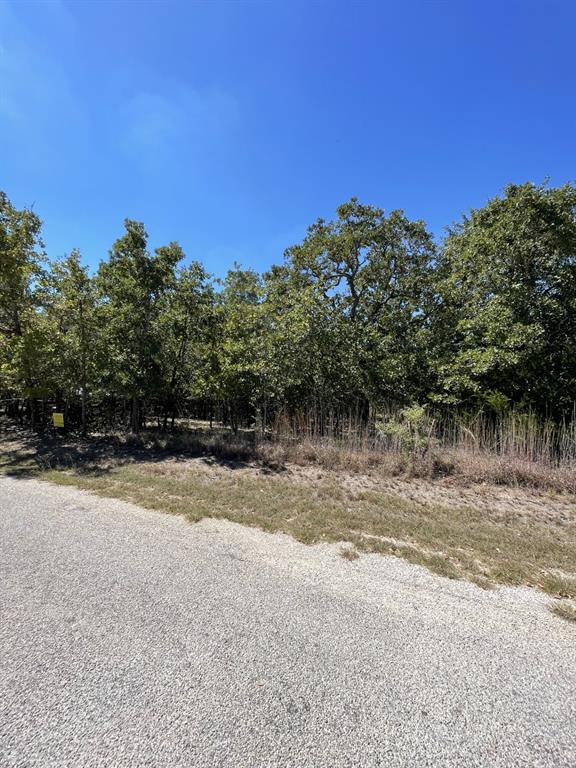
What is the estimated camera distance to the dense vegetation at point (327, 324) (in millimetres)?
8383

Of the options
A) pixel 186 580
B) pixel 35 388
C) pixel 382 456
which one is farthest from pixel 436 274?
pixel 35 388

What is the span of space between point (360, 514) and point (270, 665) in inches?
113

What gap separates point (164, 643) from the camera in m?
2.14

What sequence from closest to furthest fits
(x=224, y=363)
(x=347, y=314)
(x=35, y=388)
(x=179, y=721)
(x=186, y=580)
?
(x=179, y=721) < (x=186, y=580) < (x=224, y=363) < (x=35, y=388) < (x=347, y=314)

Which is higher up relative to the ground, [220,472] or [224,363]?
[224,363]

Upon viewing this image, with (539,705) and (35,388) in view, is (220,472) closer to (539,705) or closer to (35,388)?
(539,705)

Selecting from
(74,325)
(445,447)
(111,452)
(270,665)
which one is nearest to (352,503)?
(445,447)

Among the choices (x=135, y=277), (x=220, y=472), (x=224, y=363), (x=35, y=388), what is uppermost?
(x=135, y=277)

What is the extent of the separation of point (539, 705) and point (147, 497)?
5.04 m

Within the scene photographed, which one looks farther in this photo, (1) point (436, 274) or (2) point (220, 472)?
(1) point (436, 274)

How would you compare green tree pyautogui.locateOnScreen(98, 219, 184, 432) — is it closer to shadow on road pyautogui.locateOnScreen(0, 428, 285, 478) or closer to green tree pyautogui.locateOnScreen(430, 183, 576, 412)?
shadow on road pyautogui.locateOnScreen(0, 428, 285, 478)

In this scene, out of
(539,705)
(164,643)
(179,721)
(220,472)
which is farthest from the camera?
(220,472)

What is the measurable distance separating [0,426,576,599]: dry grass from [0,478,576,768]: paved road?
56cm

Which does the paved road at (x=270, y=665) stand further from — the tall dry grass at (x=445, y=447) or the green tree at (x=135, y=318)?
the green tree at (x=135, y=318)
